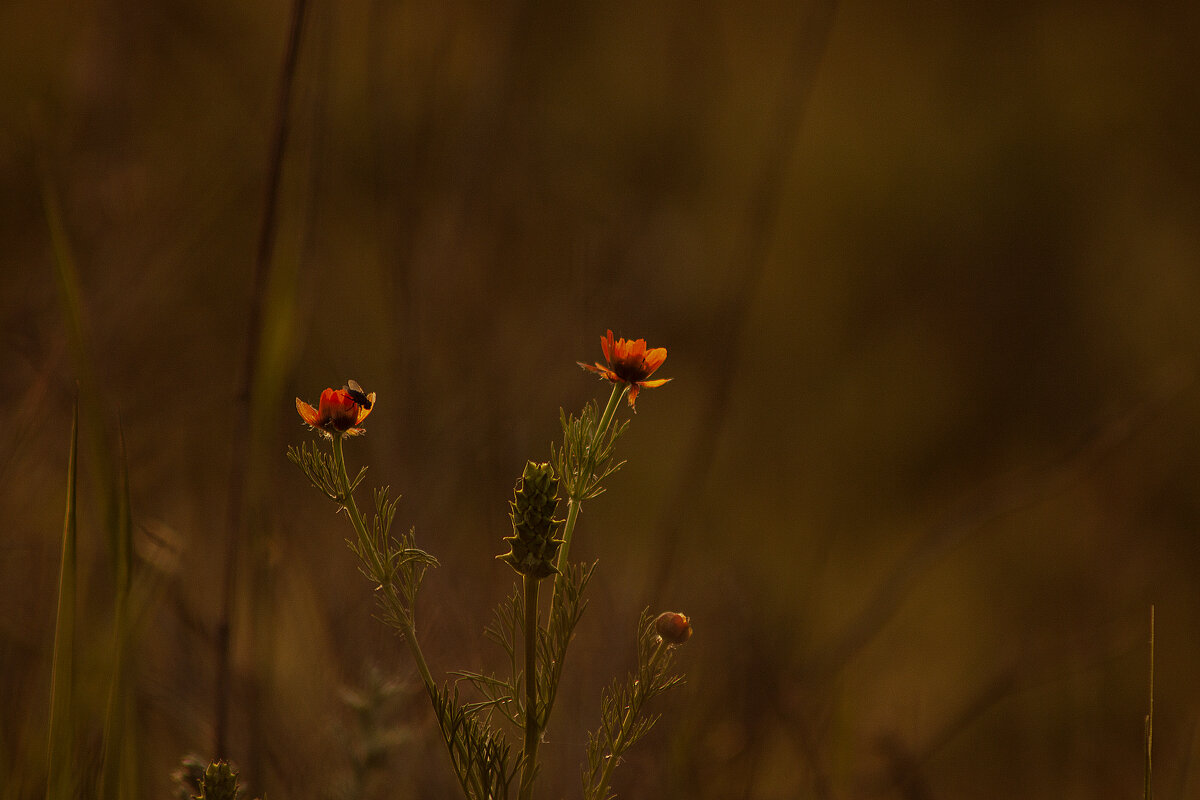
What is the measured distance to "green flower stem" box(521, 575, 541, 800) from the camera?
32 centimetres

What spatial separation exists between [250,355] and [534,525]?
26cm

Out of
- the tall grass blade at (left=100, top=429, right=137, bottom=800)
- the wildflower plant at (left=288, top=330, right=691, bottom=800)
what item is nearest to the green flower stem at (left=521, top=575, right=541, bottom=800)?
the wildflower plant at (left=288, top=330, right=691, bottom=800)

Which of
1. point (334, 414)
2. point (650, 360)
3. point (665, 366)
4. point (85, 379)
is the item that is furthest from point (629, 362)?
point (665, 366)

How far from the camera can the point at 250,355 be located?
0.49 metres

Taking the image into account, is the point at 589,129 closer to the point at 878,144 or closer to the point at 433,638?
the point at 878,144

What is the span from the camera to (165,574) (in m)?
0.49

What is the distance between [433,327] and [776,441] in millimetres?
948

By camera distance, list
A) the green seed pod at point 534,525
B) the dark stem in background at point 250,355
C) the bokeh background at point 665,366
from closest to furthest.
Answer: the green seed pod at point 534,525, the dark stem in background at point 250,355, the bokeh background at point 665,366

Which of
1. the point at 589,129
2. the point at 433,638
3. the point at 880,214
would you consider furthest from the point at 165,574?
the point at 880,214

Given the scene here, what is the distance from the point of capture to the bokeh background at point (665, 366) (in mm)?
723

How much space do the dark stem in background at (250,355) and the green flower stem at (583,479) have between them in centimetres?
22

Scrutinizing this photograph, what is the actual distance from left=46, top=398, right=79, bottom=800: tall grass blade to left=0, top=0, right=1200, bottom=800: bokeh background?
0.03 meters

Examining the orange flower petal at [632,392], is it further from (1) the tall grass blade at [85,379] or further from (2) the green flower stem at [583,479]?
(1) the tall grass blade at [85,379]

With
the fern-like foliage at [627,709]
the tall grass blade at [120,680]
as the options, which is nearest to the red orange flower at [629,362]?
the fern-like foliage at [627,709]
